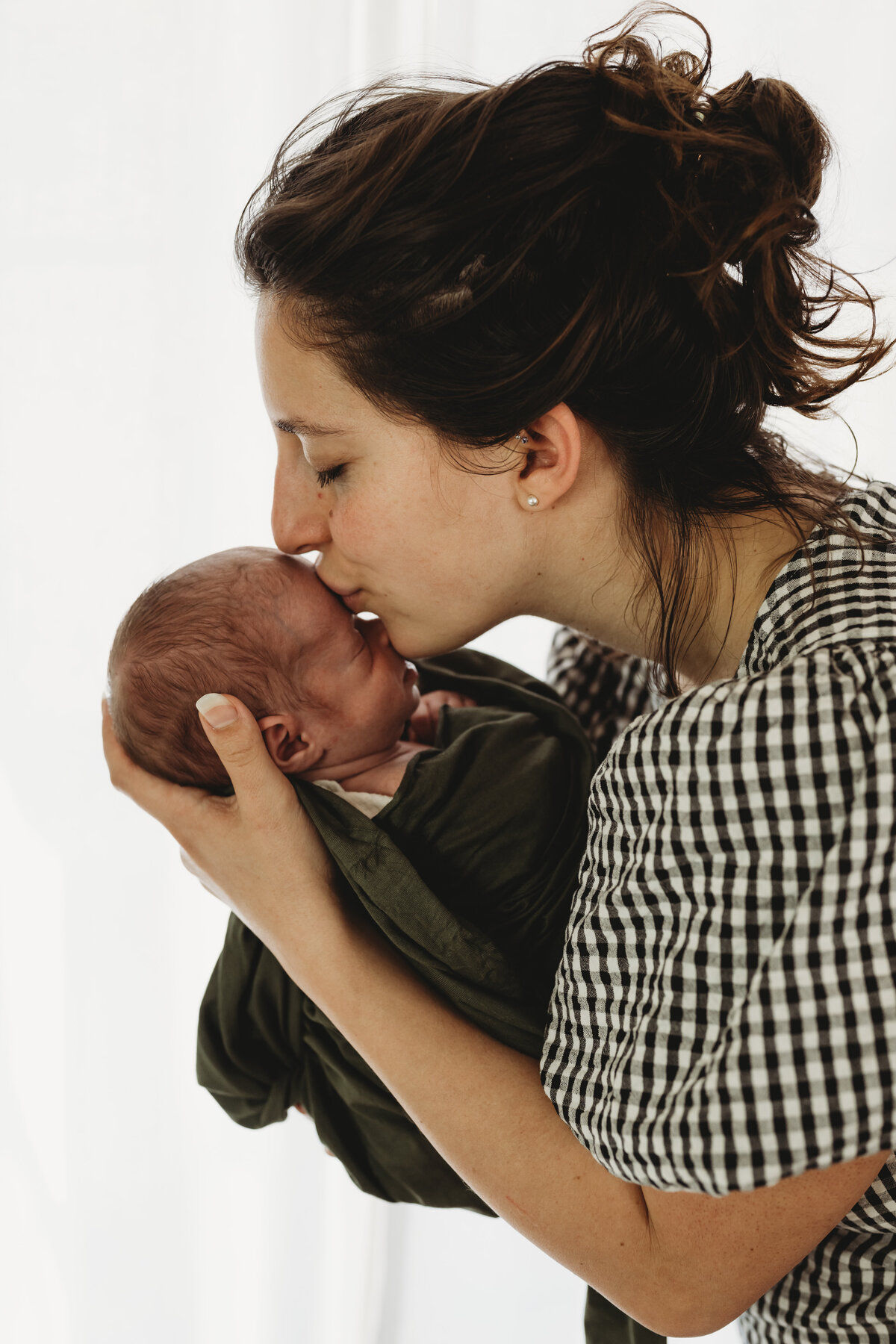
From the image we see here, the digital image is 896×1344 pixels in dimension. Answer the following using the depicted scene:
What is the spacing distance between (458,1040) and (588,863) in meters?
0.22

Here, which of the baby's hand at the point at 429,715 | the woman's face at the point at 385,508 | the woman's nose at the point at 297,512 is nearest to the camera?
the woman's face at the point at 385,508

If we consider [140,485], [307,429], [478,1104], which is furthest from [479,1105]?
[140,485]

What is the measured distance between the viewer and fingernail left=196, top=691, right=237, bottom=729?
1.11 metres

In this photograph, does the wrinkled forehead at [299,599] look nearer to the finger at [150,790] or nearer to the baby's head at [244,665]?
the baby's head at [244,665]

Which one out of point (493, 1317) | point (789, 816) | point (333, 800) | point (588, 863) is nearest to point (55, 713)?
point (333, 800)

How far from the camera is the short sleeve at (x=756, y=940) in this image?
729 millimetres

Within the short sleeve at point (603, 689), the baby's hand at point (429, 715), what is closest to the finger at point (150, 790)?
the baby's hand at point (429, 715)

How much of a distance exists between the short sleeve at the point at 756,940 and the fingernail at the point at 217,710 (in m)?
0.46

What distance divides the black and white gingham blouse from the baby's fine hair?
1.52 ft

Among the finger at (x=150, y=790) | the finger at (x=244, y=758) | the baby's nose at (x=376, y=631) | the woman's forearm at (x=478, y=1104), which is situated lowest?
the woman's forearm at (x=478, y=1104)

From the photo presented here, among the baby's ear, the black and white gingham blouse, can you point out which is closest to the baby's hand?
the baby's ear

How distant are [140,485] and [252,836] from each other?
1.93ft

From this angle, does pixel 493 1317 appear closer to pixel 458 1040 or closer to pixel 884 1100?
pixel 458 1040

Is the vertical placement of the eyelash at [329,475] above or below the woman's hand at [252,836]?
above
